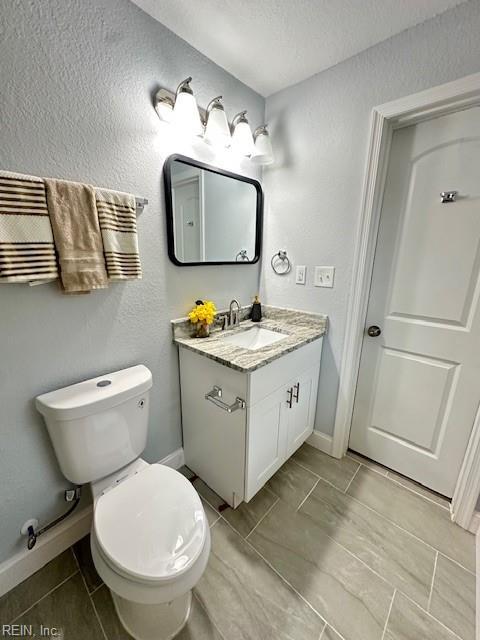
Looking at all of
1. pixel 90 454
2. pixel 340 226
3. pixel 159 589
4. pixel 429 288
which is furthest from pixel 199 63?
pixel 159 589

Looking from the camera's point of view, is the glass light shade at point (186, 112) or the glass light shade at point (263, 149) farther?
the glass light shade at point (263, 149)

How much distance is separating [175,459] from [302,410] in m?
0.83

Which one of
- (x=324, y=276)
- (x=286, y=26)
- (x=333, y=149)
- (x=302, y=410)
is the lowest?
(x=302, y=410)

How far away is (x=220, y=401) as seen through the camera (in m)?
1.20

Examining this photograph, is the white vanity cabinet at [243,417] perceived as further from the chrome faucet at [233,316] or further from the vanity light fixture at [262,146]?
the vanity light fixture at [262,146]

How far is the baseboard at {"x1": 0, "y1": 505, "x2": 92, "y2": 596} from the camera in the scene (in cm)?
99

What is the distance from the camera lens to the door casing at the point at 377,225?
1.06 metres

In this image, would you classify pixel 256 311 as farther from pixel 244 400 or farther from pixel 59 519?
pixel 59 519

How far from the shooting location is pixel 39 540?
3.50ft

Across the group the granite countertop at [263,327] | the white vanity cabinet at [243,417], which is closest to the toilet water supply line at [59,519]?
the white vanity cabinet at [243,417]

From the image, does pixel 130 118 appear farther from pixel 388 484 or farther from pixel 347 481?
pixel 388 484

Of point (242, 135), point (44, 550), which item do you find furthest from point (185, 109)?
point (44, 550)

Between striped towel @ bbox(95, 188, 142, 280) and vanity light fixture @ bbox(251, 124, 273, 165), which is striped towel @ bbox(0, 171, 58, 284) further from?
vanity light fixture @ bbox(251, 124, 273, 165)

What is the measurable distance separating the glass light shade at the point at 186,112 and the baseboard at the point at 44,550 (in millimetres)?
1842
